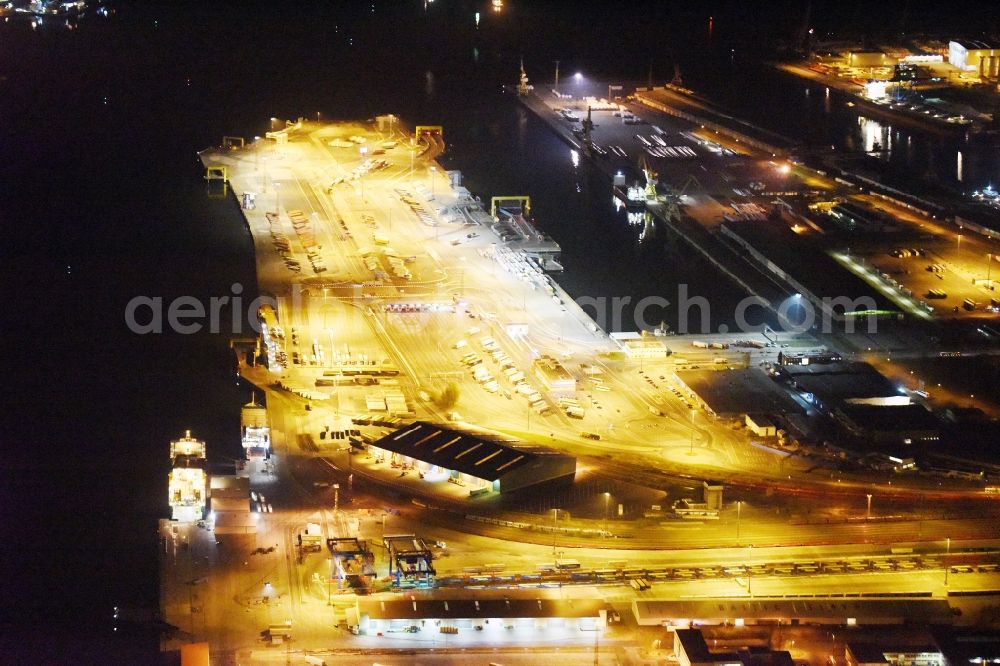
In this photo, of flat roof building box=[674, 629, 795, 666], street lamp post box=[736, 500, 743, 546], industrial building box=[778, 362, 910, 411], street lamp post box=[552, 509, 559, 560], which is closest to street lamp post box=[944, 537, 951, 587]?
street lamp post box=[736, 500, 743, 546]

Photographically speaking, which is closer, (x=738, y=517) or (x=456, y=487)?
(x=738, y=517)

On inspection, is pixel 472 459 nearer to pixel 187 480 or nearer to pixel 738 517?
pixel 738 517

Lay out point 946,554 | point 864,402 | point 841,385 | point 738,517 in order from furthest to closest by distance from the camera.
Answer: point 841,385, point 864,402, point 738,517, point 946,554

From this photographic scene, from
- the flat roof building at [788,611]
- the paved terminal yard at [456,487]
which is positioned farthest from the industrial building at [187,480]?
the flat roof building at [788,611]

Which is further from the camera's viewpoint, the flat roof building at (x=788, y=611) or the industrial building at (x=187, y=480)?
the industrial building at (x=187, y=480)

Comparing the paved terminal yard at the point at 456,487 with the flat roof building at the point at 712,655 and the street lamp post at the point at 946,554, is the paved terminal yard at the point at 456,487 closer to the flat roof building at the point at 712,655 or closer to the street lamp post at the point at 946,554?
the street lamp post at the point at 946,554

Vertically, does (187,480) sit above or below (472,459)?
below

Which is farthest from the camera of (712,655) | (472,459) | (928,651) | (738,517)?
(472,459)

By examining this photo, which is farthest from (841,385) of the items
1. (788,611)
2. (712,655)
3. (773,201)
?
(773,201)
